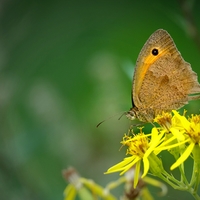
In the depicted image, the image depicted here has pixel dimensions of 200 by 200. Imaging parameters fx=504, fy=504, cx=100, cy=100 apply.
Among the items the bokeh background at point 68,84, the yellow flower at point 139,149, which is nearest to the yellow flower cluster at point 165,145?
the yellow flower at point 139,149

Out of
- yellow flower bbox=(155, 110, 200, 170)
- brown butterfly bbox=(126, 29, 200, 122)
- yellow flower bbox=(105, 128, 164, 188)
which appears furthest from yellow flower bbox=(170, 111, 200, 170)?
brown butterfly bbox=(126, 29, 200, 122)

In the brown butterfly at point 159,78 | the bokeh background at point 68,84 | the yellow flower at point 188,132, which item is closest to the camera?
the yellow flower at point 188,132

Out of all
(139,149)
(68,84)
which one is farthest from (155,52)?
(68,84)

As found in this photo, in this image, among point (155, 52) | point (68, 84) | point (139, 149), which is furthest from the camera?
point (68, 84)

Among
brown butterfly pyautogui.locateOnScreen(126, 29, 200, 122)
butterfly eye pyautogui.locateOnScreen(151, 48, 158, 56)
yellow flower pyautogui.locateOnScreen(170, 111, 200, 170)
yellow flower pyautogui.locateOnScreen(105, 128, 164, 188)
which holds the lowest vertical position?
yellow flower pyautogui.locateOnScreen(170, 111, 200, 170)

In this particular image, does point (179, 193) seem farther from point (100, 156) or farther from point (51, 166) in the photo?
point (51, 166)

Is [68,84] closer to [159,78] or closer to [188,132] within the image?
[159,78]

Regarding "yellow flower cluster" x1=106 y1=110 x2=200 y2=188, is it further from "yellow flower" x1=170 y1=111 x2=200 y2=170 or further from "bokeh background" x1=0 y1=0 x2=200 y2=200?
"bokeh background" x1=0 y1=0 x2=200 y2=200

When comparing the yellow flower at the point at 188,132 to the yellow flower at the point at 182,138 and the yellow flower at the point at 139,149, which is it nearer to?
the yellow flower at the point at 182,138

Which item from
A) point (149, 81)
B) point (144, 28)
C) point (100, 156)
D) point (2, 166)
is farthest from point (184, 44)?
point (2, 166)
